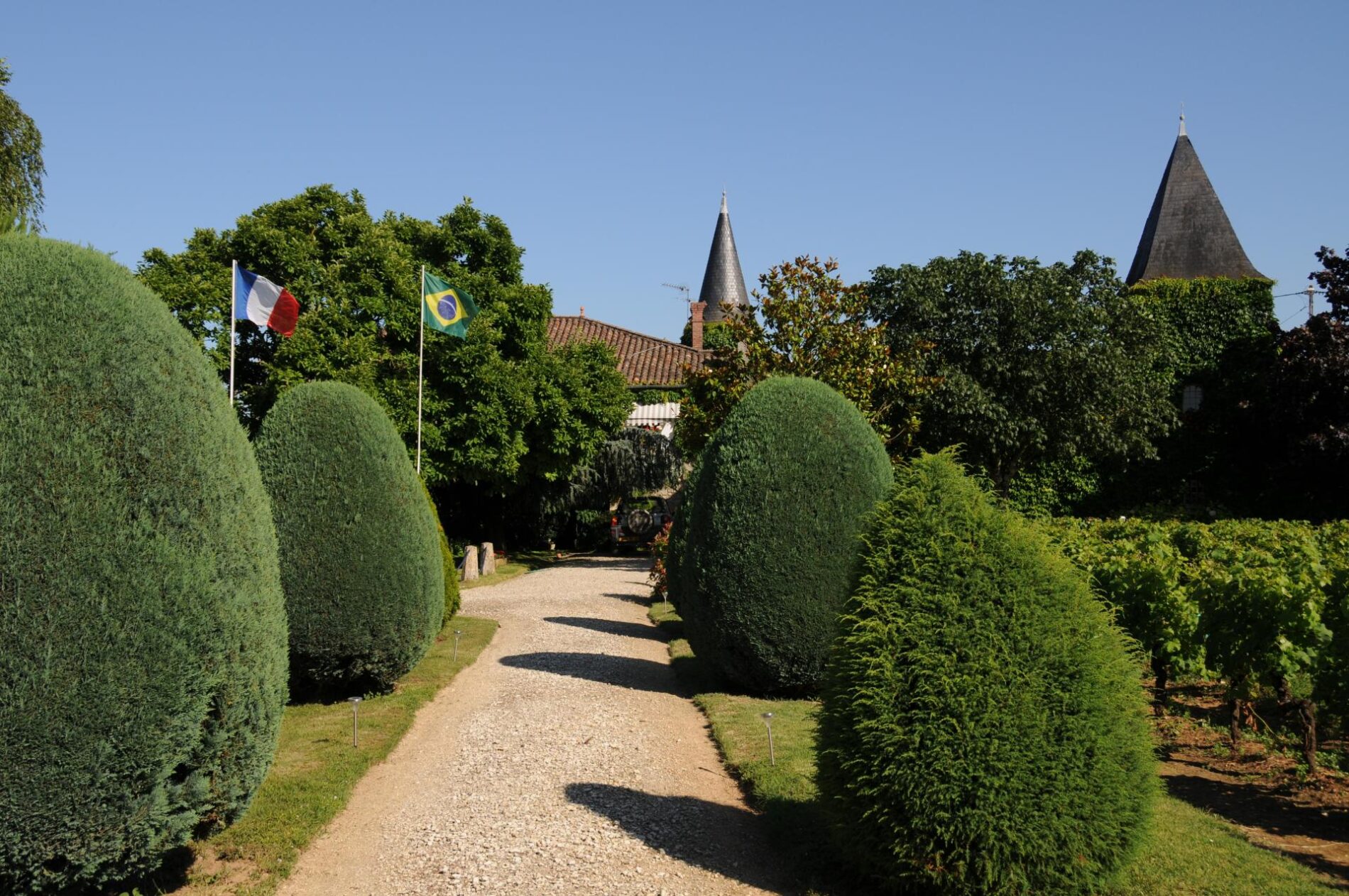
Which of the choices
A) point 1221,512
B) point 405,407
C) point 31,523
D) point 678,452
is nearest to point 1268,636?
point 31,523

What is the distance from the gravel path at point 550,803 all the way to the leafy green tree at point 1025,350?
14.9 m

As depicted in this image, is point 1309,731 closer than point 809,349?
Yes

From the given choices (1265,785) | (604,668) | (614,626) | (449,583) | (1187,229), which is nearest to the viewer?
(1265,785)

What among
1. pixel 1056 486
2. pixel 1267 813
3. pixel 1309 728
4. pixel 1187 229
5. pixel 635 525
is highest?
pixel 1187 229

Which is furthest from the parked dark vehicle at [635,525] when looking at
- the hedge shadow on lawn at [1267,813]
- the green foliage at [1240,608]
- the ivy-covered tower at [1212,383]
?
the hedge shadow on lawn at [1267,813]

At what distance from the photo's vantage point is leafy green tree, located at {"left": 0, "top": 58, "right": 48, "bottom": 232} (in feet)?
63.1

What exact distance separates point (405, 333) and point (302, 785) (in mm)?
18282

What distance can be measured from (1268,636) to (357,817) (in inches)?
264

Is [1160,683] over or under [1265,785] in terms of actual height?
over

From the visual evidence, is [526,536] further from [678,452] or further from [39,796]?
[39,796]

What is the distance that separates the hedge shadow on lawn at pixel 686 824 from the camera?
5459 millimetres

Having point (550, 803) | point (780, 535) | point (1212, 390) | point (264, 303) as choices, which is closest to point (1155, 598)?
point (780, 535)

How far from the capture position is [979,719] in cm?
456

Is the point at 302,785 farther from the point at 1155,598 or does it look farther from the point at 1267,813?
the point at 1155,598
